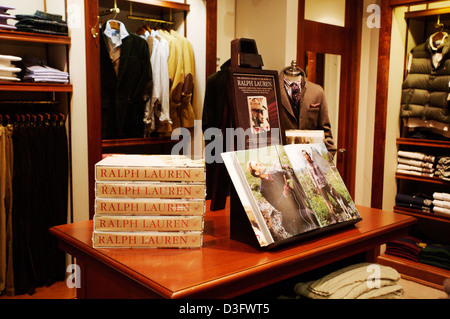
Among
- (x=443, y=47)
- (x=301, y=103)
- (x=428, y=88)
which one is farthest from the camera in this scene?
(x=428, y=88)

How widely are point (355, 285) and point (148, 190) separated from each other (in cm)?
82

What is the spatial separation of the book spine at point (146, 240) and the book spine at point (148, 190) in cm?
12

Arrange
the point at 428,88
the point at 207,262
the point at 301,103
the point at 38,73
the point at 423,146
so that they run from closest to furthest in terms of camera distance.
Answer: the point at 207,262, the point at 38,73, the point at 301,103, the point at 428,88, the point at 423,146

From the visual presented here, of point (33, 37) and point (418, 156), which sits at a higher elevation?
point (33, 37)

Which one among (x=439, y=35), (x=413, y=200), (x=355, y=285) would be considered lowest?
(x=413, y=200)

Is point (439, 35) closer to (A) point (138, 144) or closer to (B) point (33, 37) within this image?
(A) point (138, 144)

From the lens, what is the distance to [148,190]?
1.44m

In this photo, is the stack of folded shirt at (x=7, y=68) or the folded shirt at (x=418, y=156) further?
the folded shirt at (x=418, y=156)

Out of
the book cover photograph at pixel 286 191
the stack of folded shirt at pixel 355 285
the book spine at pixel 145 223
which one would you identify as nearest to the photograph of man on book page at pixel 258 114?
the book cover photograph at pixel 286 191

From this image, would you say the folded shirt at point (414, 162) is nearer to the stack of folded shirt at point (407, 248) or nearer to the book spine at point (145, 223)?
the stack of folded shirt at point (407, 248)

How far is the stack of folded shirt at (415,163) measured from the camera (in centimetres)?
387

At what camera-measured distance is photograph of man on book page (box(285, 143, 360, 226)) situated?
5.41ft

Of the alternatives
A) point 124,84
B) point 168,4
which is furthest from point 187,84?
point 168,4
